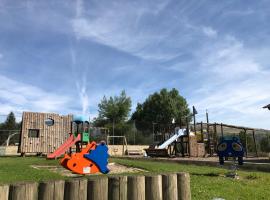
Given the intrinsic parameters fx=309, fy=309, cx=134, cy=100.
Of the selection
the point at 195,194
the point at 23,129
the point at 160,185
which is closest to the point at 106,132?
the point at 23,129

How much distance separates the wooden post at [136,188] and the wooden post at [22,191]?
3.30ft

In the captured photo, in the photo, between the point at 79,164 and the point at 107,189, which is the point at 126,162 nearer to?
the point at 79,164

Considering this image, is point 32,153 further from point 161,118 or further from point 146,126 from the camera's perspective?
point 161,118

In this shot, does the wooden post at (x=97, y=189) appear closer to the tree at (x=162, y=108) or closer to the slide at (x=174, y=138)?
the slide at (x=174, y=138)

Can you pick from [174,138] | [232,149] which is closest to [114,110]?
[174,138]

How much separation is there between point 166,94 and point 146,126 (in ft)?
60.5

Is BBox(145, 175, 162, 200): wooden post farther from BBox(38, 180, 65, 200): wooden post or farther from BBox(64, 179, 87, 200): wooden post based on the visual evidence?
BBox(38, 180, 65, 200): wooden post

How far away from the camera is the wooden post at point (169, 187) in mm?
3529

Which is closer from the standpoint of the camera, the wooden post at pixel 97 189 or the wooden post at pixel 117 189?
the wooden post at pixel 97 189

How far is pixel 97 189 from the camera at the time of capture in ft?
10.3

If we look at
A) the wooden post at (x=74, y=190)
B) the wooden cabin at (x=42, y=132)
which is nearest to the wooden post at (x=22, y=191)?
the wooden post at (x=74, y=190)

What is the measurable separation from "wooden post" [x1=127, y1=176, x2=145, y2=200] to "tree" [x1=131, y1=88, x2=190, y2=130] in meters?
64.2

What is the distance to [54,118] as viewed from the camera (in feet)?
92.0

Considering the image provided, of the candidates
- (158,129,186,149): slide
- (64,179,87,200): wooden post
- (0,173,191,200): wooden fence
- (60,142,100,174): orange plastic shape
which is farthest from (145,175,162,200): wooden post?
(158,129,186,149): slide
